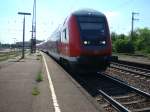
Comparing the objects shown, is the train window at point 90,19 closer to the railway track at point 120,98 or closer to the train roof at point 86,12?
the train roof at point 86,12

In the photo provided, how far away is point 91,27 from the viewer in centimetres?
1789

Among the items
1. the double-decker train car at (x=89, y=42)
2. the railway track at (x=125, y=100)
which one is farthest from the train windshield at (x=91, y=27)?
the railway track at (x=125, y=100)

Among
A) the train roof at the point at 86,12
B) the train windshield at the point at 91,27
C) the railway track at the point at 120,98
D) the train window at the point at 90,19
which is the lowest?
the railway track at the point at 120,98

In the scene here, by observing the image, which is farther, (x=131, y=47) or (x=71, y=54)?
(x=131, y=47)

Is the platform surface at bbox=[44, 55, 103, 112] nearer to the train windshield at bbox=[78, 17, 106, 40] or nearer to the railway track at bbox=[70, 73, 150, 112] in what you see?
the railway track at bbox=[70, 73, 150, 112]

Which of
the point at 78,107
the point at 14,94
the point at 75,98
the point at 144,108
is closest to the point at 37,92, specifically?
the point at 14,94

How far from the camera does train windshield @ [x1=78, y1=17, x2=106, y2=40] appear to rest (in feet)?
57.8

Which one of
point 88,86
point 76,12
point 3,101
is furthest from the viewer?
point 76,12

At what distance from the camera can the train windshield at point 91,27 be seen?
1762cm

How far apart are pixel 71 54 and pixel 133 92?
624cm

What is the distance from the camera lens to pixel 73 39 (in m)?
17.9

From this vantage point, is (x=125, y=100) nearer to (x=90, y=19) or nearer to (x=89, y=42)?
(x=89, y=42)

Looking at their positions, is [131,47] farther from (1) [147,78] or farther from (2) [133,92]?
(2) [133,92]

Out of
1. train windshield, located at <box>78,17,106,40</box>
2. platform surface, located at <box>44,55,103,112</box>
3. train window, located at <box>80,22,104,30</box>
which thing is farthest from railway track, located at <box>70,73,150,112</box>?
train window, located at <box>80,22,104,30</box>
